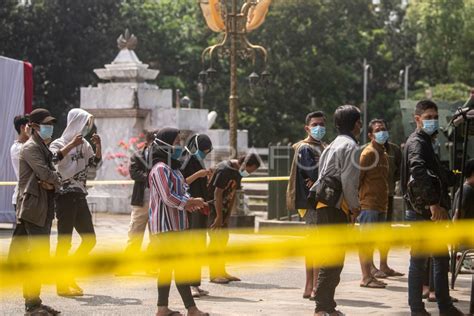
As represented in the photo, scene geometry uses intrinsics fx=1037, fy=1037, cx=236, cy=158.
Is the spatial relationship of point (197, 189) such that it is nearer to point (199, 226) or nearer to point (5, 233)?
point (199, 226)

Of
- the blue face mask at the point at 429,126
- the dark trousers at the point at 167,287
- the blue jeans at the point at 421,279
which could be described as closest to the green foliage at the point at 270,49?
the blue face mask at the point at 429,126

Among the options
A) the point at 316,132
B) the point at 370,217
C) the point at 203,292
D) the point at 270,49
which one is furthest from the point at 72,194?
the point at 270,49

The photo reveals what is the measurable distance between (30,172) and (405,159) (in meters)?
3.26

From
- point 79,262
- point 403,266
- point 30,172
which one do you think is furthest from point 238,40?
point 79,262

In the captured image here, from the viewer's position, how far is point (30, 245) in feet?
29.9

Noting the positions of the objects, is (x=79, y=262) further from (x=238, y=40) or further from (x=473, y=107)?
(x=238, y=40)

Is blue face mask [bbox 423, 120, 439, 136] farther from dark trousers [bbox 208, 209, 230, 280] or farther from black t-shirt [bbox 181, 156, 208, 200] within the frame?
dark trousers [bbox 208, 209, 230, 280]

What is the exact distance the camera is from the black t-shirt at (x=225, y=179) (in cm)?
1130

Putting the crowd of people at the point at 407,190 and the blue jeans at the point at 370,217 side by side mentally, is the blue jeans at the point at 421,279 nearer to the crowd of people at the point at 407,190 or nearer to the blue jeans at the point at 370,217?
the crowd of people at the point at 407,190

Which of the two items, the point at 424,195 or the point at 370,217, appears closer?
the point at 424,195

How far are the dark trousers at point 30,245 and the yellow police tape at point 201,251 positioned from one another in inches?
0.4

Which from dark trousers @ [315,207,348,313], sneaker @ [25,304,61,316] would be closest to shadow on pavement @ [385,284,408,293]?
dark trousers @ [315,207,348,313]

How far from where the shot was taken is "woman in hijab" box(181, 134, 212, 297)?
414 inches

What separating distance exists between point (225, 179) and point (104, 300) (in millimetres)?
2039
